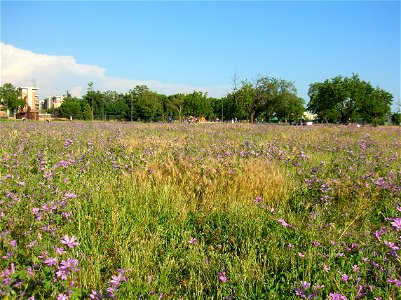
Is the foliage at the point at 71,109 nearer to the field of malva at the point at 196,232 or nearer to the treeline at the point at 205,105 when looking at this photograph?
the treeline at the point at 205,105

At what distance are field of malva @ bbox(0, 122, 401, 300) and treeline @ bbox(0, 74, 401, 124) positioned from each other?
114 feet

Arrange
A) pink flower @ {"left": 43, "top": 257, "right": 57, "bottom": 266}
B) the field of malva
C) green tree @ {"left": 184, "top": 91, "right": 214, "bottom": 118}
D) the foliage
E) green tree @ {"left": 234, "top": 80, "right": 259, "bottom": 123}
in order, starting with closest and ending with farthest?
pink flower @ {"left": 43, "top": 257, "right": 57, "bottom": 266}
the field of malva
green tree @ {"left": 234, "top": 80, "right": 259, "bottom": 123}
green tree @ {"left": 184, "top": 91, "right": 214, "bottom": 118}
the foliage

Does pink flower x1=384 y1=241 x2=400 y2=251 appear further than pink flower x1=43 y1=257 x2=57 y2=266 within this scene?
Yes

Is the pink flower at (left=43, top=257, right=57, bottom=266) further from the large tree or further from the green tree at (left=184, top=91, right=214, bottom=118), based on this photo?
the green tree at (left=184, top=91, right=214, bottom=118)

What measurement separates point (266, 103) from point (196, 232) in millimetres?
60991

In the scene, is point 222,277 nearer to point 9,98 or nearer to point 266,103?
point 266,103

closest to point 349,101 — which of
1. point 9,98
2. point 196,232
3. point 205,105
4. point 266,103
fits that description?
point 266,103

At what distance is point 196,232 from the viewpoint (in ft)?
12.2

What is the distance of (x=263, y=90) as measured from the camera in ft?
194

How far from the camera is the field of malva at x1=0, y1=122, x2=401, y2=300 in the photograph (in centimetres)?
231

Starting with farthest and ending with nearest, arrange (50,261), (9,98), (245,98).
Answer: (9,98) → (245,98) → (50,261)

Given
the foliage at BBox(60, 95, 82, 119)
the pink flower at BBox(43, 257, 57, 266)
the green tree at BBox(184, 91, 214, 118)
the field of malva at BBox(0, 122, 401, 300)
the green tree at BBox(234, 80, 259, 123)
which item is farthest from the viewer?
the foliage at BBox(60, 95, 82, 119)

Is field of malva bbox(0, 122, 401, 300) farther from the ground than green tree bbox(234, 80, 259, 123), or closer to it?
closer to it

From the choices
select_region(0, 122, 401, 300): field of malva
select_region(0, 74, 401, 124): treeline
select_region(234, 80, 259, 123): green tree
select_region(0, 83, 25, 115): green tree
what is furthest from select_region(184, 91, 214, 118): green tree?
select_region(0, 122, 401, 300): field of malva
